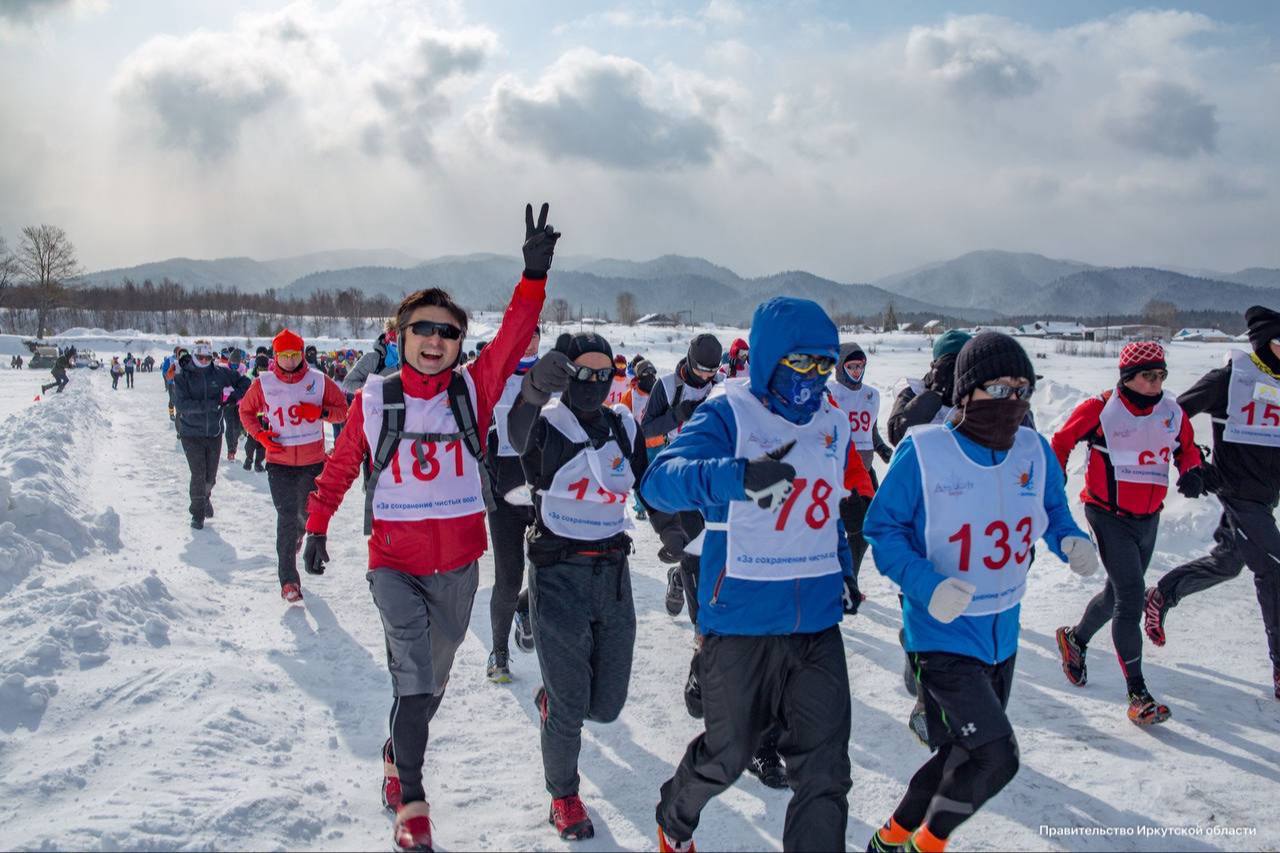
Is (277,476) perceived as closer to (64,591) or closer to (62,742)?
(64,591)

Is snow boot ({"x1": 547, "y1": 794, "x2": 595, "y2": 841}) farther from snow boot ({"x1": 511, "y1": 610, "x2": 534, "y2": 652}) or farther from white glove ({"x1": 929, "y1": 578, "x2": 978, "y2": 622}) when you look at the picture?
white glove ({"x1": 929, "y1": 578, "x2": 978, "y2": 622})

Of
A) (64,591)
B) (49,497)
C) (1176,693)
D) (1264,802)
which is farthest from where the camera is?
(49,497)

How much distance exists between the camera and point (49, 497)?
8070mm

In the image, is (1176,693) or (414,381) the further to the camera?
(1176,693)

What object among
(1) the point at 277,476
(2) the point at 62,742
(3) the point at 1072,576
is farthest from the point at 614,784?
(3) the point at 1072,576

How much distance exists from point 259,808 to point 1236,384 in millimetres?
6550

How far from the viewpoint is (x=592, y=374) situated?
393cm

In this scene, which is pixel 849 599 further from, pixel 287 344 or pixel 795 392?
pixel 287 344

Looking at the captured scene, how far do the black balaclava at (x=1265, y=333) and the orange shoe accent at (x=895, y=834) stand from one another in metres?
4.41

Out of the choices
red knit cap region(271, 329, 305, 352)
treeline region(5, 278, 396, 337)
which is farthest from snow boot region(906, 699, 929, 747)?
treeline region(5, 278, 396, 337)

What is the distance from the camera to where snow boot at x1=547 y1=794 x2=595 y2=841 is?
3.55 m

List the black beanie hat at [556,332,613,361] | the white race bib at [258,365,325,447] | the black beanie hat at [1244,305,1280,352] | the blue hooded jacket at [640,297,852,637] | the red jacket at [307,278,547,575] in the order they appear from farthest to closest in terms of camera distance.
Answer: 1. the white race bib at [258,365,325,447]
2. the black beanie hat at [1244,305,1280,352]
3. the black beanie hat at [556,332,613,361]
4. the red jacket at [307,278,547,575]
5. the blue hooded jacket at [640,297,852,637]

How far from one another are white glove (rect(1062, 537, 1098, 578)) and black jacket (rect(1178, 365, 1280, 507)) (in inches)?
112

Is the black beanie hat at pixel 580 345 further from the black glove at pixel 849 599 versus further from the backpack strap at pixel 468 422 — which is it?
the black glove at pixel 849 599
